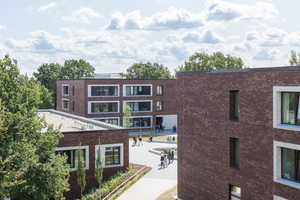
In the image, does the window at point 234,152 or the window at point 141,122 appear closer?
the window at point 234,152

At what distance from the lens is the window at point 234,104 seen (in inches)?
810

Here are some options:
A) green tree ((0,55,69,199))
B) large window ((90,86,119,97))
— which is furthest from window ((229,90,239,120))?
large window ((90,86,119,97))

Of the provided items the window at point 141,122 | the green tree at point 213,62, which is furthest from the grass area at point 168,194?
the green tree at point 213,62

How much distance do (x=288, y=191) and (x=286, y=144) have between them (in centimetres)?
220

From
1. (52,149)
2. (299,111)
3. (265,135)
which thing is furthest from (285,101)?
(52,149)

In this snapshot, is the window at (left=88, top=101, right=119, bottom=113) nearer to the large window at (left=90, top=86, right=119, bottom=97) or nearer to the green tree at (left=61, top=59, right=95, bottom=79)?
the large window at (left=90, top=86, right=119, bottom=97)

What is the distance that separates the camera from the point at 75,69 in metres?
104

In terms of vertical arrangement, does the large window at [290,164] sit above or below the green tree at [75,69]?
below

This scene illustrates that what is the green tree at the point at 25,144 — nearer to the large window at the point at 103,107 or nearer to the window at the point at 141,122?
the large window at the point at 103,107

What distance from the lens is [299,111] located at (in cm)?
1703

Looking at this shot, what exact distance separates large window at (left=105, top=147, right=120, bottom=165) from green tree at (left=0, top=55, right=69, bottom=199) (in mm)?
7821

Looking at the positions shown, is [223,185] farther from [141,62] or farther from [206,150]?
[141,62]

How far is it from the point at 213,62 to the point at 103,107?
135 ft

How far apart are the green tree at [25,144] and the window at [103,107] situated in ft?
133
